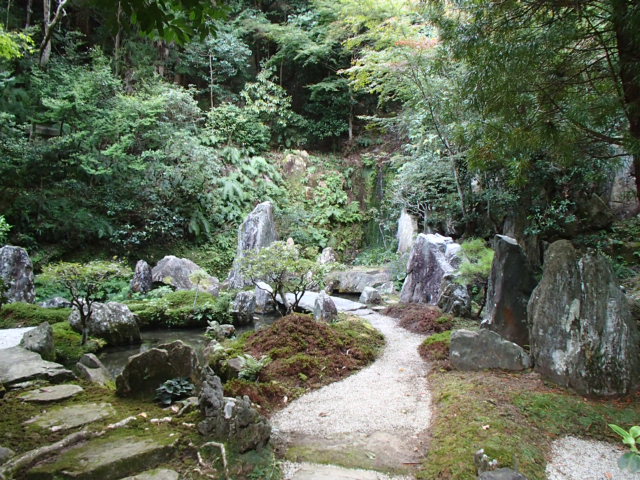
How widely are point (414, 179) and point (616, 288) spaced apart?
838cm

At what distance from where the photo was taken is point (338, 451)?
9.12ft

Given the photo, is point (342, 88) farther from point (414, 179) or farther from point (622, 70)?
point (622, 70)

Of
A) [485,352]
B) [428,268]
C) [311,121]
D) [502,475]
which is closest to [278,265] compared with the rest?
[485,352]

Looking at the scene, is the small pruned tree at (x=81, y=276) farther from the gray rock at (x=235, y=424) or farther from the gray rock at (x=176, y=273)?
the gray rock at (x=176, y=273)

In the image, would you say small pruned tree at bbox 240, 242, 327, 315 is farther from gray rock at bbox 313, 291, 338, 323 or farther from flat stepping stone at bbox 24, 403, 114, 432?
flat stepping stone at bbox 24, 403, 114, 432

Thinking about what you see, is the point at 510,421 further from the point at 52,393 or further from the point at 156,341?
the point at 156,341

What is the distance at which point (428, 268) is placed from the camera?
869 cm

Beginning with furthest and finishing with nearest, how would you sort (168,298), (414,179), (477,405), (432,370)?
(414,179), (168,298), (432,370), (477,405)

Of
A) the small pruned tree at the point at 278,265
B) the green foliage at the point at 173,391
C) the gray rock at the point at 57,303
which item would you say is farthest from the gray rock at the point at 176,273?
the green foliage at the point at 173,391

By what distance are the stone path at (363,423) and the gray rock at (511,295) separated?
1206 mm

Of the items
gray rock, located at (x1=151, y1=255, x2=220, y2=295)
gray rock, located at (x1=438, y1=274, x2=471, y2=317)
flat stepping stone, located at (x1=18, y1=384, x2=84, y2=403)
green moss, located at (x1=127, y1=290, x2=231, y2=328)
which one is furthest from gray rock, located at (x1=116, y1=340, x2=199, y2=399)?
gray rock, located at (x1=151, y1=255, x2=220, y2=295)

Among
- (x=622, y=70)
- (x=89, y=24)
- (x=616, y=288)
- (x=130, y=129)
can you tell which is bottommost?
(x=616, y=288)

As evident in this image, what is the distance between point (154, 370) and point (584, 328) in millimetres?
3886

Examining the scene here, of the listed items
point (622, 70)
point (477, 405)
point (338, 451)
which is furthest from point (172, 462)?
point (622, 70)
